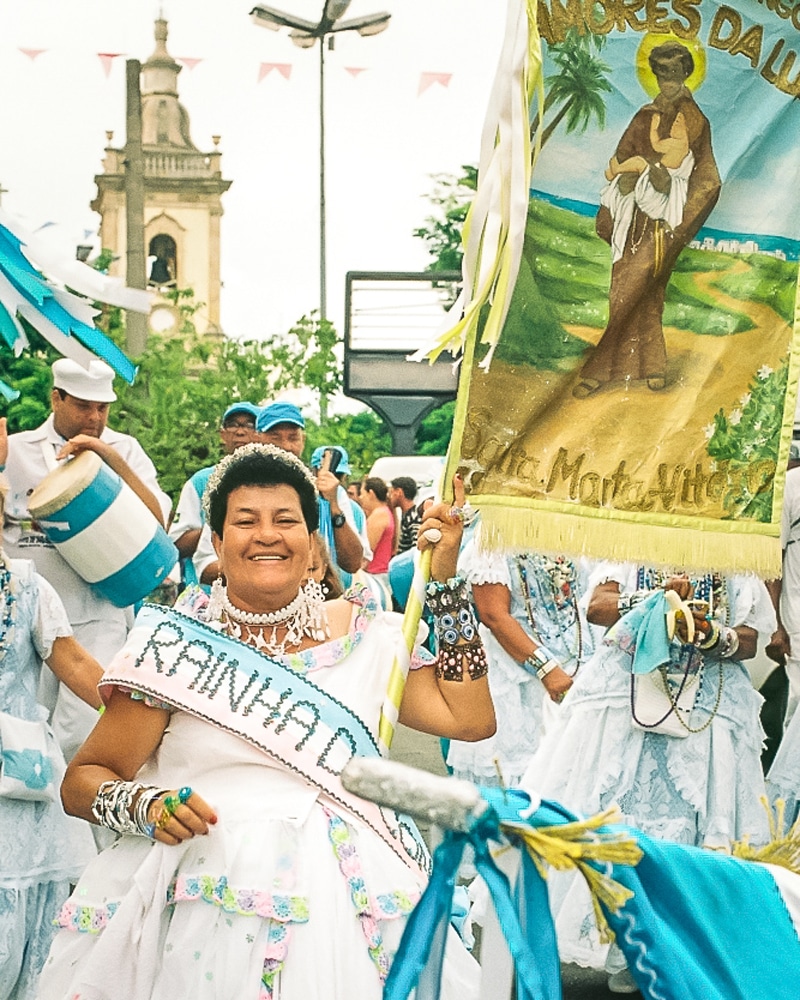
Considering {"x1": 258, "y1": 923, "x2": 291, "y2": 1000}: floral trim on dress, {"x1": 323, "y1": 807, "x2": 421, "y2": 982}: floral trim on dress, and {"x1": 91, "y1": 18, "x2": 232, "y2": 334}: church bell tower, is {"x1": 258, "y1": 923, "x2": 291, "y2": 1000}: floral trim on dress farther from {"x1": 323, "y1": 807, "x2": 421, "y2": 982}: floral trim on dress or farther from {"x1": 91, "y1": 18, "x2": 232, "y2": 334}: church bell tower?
{"x1": 91, "y1": 18, "x2": 232, "y2": 334}: church bell tower

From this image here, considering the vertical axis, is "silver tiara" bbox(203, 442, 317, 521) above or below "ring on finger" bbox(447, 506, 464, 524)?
above

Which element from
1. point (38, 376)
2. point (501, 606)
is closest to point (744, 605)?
point (501, 606)

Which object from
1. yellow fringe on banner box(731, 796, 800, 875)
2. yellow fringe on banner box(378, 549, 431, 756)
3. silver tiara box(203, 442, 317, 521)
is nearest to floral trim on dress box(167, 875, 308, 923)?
yellow fringe on banner box(378, 549, 431, 756)

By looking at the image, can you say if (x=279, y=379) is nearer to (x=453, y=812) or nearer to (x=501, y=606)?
(x=501, y=606)

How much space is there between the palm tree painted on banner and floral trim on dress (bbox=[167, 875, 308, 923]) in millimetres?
1813

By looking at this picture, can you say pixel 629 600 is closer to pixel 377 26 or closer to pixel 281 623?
pixel 281 623

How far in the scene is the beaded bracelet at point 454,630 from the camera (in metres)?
4.29

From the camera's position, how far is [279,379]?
26.7m

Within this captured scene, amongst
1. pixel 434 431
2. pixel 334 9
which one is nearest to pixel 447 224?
pixel 434 431

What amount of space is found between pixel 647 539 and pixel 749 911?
1.48 meters

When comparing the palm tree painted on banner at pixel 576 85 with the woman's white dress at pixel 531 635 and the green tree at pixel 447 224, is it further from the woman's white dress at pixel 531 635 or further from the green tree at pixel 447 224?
the green tree at pixel 447 224

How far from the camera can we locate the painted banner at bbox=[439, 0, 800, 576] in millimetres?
4395

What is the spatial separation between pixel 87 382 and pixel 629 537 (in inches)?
153

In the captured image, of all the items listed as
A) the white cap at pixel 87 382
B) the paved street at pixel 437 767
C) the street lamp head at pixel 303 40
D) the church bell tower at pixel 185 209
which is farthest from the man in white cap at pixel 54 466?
the church bell tower at pixel 185 209
